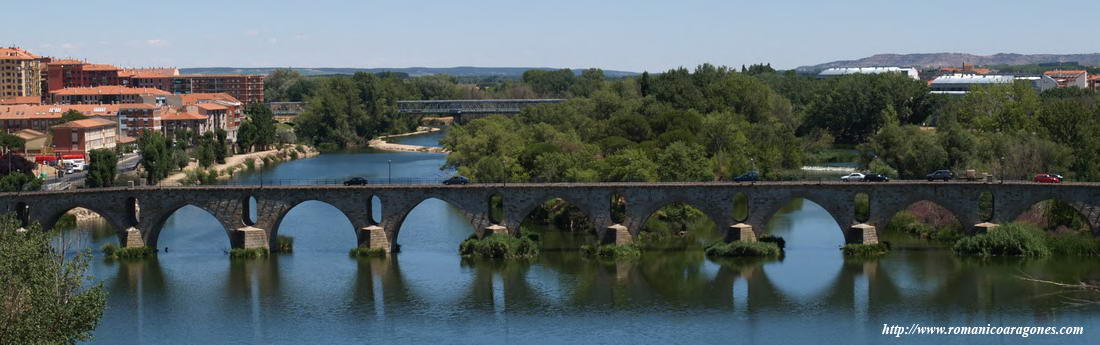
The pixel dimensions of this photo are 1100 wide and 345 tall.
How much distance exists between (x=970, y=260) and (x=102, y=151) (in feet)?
164

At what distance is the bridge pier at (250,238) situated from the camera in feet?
214

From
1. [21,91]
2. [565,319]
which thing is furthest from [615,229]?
[21,91]

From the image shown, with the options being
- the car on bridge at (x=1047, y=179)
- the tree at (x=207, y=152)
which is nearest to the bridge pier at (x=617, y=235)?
the car on bridge at (x=1047, y=179)

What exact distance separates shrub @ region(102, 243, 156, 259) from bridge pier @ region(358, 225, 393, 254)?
9550 millimetres

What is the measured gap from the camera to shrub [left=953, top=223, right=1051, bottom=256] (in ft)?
205

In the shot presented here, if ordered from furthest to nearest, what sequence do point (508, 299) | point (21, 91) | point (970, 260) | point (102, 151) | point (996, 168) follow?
point (21, 91)
point (102, 151)
point (996, 168)
point (970, 260)
point (508, 299)

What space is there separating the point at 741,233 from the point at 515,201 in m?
10.2

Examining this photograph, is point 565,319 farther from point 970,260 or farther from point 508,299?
point 970,260

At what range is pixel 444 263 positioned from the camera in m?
63.6

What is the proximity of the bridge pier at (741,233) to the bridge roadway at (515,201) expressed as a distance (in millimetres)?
44

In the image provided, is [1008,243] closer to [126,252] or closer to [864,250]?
[864,250]

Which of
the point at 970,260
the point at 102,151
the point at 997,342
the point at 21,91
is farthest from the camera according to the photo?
the point at 21,91

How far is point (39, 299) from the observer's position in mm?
37906

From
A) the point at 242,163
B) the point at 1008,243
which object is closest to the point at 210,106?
the point at 242,163
